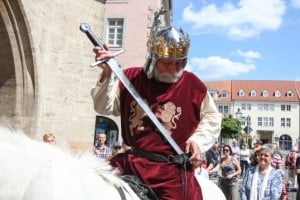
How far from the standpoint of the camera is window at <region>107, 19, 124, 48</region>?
1096 inches

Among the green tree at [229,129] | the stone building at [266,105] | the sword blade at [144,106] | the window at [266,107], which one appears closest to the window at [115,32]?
the sword blade at [144,106]

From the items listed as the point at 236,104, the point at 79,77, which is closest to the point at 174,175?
the point at 79,77

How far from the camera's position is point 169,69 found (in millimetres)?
2900

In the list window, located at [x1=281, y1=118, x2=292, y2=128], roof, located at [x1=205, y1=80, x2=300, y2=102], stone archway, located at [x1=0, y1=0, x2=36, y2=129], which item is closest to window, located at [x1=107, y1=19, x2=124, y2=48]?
stone archway, located at [x1=0, y1=0, x2=36, y2=129]

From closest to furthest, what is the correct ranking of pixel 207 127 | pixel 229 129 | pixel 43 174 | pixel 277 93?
pixel 43 174
pixel 207 127
pixel 229 129
pixel 277 93

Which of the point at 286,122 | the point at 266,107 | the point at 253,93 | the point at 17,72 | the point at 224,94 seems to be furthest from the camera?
the point at 224,94

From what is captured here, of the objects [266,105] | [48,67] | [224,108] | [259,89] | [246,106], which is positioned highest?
[259,89]

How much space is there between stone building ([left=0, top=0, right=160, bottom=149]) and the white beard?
506cm

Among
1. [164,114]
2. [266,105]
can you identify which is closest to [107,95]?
[164,114]

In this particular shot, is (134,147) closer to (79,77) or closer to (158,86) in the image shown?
(158,86)

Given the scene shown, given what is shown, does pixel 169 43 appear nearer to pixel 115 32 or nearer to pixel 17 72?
pixel 17 72

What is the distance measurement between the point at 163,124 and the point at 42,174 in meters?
1.21

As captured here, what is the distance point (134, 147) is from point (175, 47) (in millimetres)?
690

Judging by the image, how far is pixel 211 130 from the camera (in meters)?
2.96
